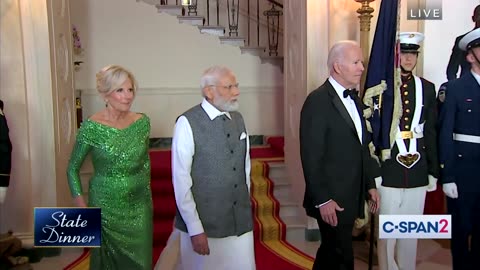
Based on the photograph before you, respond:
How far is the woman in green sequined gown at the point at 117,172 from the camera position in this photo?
7.77 feet

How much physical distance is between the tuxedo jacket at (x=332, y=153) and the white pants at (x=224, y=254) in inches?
15.5

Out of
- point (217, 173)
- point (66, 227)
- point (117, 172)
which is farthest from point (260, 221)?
point (66, 227)

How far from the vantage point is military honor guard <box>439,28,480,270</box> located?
105 inches

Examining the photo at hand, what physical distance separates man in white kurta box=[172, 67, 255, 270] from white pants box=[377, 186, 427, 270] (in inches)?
35.0

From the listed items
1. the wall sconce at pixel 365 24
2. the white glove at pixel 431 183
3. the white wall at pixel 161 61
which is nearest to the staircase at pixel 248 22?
the white wall at pixel 161 61

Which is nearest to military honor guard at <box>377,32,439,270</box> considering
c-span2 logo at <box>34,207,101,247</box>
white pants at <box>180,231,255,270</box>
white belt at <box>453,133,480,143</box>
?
white belt at <box>453,133,480,143</box>

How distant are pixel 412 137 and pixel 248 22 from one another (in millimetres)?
4345

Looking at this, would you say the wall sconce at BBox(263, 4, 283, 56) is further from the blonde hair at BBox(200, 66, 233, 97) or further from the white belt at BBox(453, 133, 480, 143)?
the blonde hair at BBox(200, 66, 233, 97)

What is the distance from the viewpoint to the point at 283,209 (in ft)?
15.0

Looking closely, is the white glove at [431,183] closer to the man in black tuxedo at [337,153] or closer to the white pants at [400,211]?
the white pants at [400,211]

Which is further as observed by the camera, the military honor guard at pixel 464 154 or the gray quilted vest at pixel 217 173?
the military honor guard at pixel 464 154

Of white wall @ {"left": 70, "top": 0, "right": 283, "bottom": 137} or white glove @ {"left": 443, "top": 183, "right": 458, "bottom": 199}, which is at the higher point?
white wall @ {"left": 70, "top": 0, "right": 283, "bottom": 137}

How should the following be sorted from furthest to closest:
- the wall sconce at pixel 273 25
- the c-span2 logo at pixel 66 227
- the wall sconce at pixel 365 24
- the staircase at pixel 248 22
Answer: the wall sconce at pixel 273 25 < the staircase at pixel 248 22 < the wall sconce at pixel 365 24 < the c-span2 logo at pixel 66 227

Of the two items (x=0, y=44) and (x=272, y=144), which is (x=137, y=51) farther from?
(x=0, y=44)
